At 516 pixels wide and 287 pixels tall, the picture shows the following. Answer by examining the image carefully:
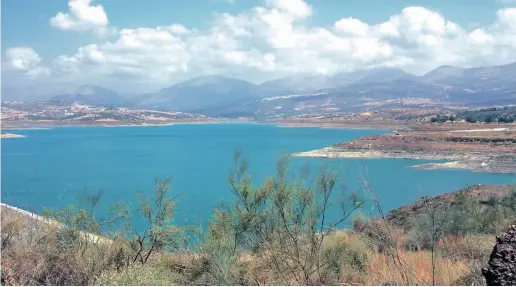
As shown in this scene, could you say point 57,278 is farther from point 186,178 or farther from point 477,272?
point 186,178

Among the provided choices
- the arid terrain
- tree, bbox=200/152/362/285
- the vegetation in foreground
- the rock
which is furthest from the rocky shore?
the arid terrain

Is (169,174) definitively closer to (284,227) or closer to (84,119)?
(284,227)

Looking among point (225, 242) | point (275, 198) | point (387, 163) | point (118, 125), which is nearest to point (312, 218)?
point (275, 198)

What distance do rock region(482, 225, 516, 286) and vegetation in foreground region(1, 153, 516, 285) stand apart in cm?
51

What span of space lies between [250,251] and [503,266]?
141 inches

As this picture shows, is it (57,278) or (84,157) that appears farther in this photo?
(84,157)

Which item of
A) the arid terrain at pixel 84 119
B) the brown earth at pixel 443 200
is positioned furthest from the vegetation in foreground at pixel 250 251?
the arid terrain at pixel 84 119

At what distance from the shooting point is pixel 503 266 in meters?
3.49

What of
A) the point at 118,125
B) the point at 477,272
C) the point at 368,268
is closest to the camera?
the point at 477,272

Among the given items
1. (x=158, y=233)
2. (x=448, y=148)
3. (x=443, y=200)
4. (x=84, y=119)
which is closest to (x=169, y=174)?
(x=448, y=148)

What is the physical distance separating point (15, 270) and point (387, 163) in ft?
143

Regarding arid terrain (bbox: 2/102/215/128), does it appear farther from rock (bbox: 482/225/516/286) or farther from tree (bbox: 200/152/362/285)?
rock (bbox: 482/225/516/286)

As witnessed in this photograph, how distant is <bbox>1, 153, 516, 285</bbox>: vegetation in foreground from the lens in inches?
202

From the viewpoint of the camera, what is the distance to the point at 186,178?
39344mm
